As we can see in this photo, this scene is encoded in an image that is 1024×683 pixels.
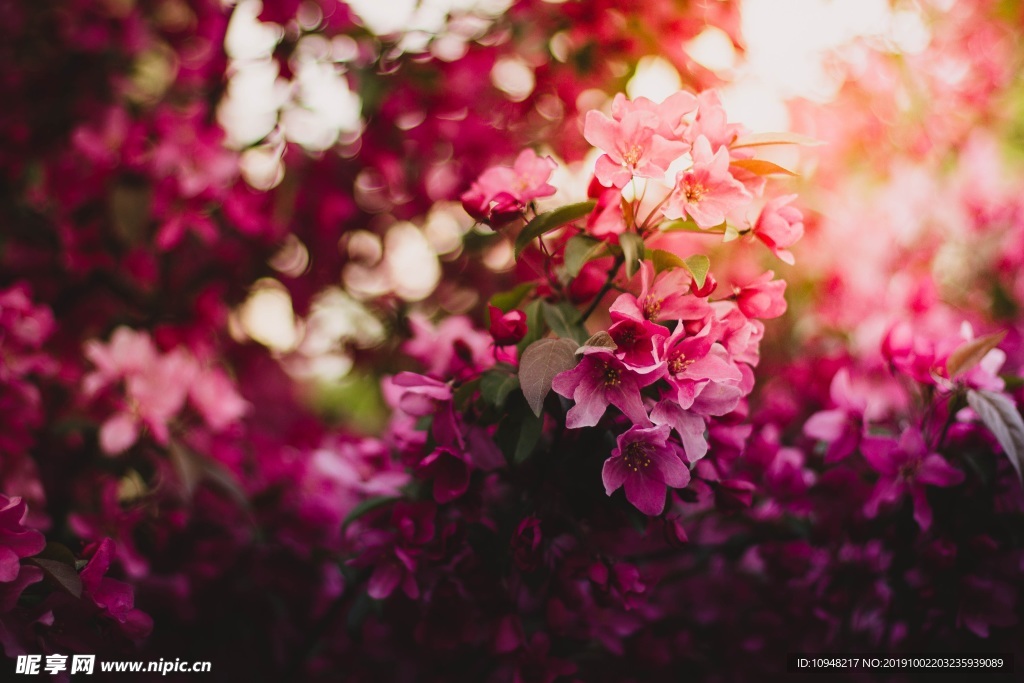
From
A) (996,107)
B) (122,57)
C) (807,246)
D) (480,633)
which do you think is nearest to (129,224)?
(122,57)

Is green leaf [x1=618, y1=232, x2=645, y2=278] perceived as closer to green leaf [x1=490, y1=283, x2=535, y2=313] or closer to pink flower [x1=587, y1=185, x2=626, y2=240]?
pink flower [x1=587, y1=185, x2=626, y2=240]

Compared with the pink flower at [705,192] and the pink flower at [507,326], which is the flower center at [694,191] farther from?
the pink flower at [507,326]

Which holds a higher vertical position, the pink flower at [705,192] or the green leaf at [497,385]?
the pink flower at [705,192]

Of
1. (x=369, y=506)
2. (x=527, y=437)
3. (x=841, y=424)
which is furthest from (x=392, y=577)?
(x=841, y=424)

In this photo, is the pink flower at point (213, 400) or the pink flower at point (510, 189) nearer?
the pink flower at point (510, 189)

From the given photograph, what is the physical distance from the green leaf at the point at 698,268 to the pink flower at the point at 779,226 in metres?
0.11

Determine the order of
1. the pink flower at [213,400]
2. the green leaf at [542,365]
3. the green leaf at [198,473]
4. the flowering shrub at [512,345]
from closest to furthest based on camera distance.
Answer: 1. the green leaf at [542,365]
2. the flowering shrub at [512,345]
3. the green leaf at [198,473]
4. the pink flower at [213,400]

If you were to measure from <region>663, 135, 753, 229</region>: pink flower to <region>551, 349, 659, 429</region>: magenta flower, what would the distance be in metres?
0.20

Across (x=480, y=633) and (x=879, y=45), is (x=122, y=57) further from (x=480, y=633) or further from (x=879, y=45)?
(x=879, y=45)

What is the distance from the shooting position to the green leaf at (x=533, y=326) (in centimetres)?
87

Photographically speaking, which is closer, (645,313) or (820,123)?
(645,313)

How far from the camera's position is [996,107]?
230cm

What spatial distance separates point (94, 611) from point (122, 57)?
1.73 m

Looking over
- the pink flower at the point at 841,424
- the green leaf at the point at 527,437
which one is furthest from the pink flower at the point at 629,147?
the pink flower at the point at 841,424
